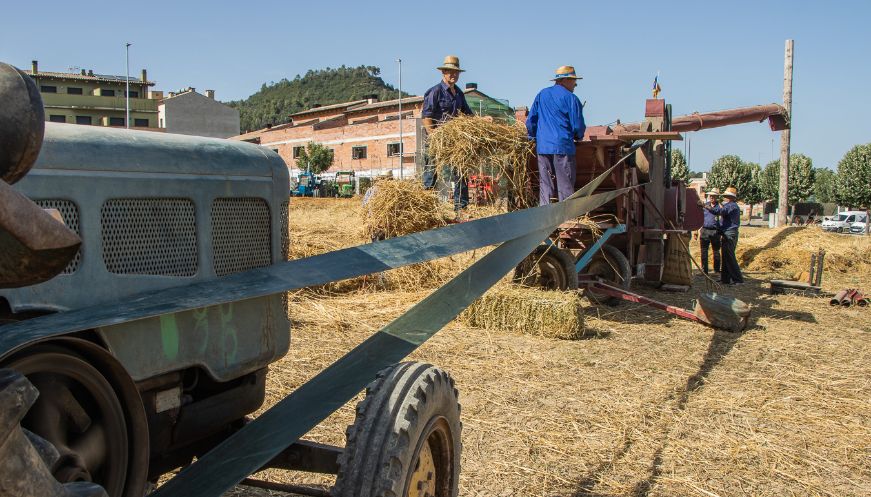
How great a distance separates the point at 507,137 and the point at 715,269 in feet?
25.7

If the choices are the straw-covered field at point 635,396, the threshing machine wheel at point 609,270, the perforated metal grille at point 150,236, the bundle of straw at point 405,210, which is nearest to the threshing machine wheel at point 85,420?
the perforated metal grille at point 150,236

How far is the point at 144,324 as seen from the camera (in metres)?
1.88

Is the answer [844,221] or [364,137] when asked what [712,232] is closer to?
[844,221]

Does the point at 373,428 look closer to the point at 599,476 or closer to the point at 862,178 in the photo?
the point at 599,476

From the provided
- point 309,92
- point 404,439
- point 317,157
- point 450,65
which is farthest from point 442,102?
point 309,92

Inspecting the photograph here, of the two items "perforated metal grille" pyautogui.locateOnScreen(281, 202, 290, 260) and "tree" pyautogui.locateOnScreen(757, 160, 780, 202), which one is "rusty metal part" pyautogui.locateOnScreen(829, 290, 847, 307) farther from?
"tree" pyautogui.locateOnScreen(757, 160, 780, 202)

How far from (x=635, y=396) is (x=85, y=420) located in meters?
4.15

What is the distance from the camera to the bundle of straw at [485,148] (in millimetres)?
7754

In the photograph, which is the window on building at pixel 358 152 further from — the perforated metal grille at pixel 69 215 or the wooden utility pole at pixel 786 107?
the perforated metal grille at pixel 69 215

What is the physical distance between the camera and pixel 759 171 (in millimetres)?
68250

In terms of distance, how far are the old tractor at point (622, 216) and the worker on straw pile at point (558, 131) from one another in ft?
1.11

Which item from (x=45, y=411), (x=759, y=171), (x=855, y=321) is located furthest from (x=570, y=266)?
(x=759, y=171)

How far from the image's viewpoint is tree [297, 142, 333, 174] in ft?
200

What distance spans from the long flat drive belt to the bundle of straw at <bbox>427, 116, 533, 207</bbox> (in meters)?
4.95
